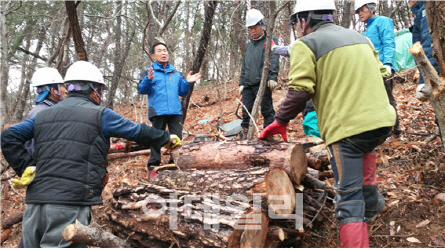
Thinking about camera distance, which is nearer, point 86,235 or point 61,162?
point 86,235

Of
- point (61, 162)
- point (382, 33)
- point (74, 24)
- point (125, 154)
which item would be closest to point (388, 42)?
point (382, 33)

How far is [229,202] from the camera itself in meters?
2.89

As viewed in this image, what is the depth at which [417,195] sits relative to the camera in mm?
3502

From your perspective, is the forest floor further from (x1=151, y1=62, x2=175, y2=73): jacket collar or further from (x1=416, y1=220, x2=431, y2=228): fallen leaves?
(x1=151, y1=62, x2=175, y2=73): jacket collar

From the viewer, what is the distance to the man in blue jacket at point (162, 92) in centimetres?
484

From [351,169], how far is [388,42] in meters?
2.98

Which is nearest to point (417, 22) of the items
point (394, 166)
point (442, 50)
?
point (442, 50)

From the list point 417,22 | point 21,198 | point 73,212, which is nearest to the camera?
point 73,212

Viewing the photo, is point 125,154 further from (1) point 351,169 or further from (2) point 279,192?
(1) point 351,169

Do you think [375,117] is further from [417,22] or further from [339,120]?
[417,22]

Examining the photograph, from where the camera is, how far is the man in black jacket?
5.19 meters

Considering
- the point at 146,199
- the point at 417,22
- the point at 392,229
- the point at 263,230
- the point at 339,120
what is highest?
the point at 417,22

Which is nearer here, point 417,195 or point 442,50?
point 442,50

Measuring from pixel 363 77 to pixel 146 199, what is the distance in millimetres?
2353
